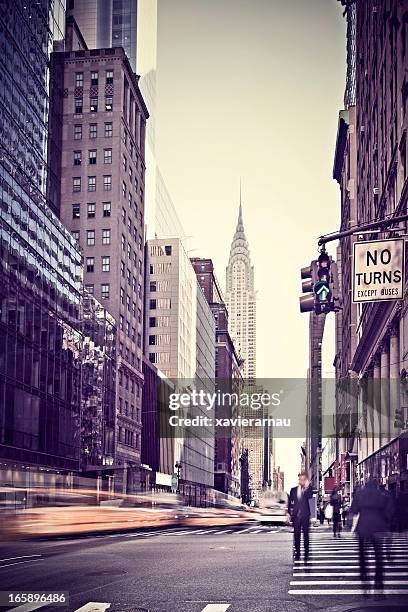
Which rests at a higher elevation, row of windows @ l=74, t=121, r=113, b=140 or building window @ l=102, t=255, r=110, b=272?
row of windows @ l=74, t=121, r=113, b=140

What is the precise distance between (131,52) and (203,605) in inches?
5023

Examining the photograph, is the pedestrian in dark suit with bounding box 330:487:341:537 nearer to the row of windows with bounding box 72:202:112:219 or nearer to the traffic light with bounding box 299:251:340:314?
the traffic light with bounding box 299:251:340:314

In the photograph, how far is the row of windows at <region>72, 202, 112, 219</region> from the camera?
98.9 meters

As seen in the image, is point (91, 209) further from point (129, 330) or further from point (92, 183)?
point (129, 330)

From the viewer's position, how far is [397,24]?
39.3 meters

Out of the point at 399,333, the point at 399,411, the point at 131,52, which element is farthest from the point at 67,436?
the point at 131,52

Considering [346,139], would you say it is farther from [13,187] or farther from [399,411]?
[399,411]

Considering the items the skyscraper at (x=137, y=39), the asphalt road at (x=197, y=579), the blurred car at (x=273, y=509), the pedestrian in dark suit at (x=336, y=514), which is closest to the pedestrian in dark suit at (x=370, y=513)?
the asphalt road at (x=197, y=579)

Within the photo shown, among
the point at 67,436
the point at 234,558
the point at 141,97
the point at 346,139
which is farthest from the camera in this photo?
the point at 141,97

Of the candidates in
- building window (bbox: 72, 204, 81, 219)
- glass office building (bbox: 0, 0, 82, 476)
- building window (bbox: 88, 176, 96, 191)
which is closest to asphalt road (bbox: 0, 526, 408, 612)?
glass office building (bbox: 0, 0, 82, 476)

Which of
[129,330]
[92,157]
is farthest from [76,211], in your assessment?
[129,330]

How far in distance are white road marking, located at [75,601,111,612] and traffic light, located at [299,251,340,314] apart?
687 centimetres

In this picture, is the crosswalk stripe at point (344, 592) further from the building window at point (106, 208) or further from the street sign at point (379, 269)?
the building window at point (106, 208)

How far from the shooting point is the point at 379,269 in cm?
2125
